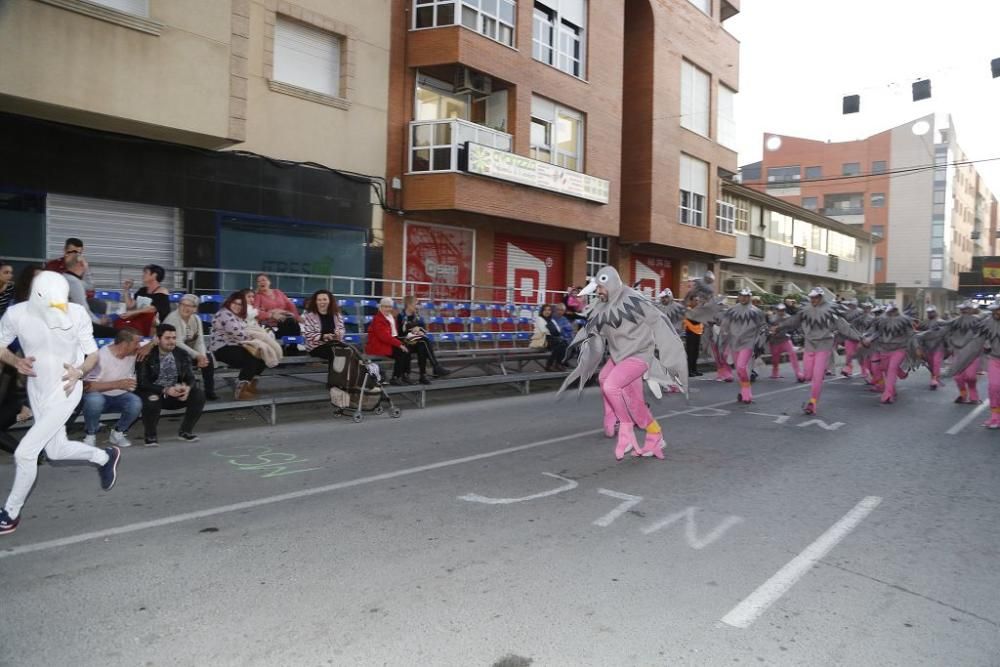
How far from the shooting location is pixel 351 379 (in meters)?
9.55

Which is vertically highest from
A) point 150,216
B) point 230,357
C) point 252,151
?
point 252,151

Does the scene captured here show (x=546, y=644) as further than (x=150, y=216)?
No

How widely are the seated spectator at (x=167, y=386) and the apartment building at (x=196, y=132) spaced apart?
5.30 metres

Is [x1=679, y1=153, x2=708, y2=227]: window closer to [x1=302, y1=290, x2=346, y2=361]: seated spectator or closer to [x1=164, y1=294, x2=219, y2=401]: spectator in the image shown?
[x1=302, y1=290, x2=346, y2=361]: seated spectator

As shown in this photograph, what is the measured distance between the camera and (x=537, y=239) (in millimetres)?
22250

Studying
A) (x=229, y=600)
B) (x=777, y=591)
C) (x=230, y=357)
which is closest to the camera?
(x=229, y=600)

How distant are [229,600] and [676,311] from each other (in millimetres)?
14310

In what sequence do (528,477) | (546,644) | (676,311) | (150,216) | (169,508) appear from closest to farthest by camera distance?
1. (546,644)
2. (169,508)
3. (528,477)
4. (150,216)
5. (676,311)

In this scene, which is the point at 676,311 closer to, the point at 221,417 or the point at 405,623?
the point at 221,417

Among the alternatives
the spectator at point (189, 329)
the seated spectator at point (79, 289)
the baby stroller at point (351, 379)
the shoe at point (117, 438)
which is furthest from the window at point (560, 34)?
the shoe at point (117, 438)

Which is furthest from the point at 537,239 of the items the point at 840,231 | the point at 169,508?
the point at 840,231

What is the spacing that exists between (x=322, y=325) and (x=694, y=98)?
21.9 meters

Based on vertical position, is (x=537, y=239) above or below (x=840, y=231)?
A: below

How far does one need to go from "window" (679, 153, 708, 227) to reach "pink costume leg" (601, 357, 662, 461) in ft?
67.0
